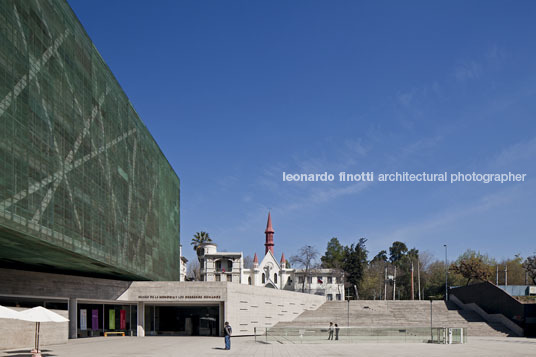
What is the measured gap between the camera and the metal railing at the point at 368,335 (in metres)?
34.9

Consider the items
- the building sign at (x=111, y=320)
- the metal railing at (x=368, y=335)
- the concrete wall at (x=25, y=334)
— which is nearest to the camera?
the concrete wall at (x=25, y=334)

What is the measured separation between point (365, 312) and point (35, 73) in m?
44.8

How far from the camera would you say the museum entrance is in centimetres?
4741

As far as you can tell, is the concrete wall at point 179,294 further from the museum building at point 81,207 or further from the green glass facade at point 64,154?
the green glass facade at point 64,154

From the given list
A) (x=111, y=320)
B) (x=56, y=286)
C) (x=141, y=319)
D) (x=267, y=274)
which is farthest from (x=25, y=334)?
(x=267, y=274)

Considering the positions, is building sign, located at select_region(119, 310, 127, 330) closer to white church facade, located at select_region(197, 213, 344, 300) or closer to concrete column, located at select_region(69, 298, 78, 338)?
concrete column, located at select_region(69, 298, 78, 338)

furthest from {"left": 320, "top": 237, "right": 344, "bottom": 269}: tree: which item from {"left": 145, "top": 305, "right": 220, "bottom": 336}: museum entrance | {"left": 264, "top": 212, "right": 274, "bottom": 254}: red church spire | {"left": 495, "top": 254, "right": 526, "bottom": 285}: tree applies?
{"left": 145, "top": 305, "right": 220, "bottom": 336}: museum entrance

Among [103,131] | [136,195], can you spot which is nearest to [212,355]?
[103,131]

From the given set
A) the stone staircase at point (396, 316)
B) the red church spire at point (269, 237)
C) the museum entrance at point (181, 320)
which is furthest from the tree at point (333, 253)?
the museum entrance at point (181, 320)

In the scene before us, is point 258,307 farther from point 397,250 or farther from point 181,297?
point 397,250

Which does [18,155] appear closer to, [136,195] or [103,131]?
[103,131]

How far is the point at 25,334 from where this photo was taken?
3006 cm

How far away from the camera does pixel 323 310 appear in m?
60.4

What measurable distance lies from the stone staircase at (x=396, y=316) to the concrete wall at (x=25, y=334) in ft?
81.3
